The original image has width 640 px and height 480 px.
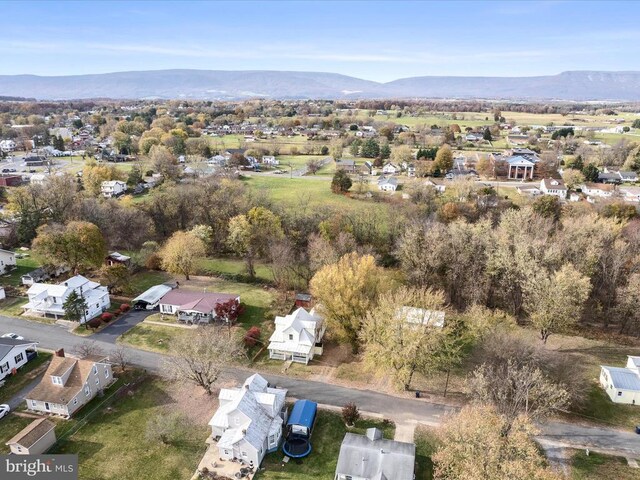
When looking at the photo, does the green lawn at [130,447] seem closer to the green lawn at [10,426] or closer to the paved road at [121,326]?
the green lawn at [10,426]

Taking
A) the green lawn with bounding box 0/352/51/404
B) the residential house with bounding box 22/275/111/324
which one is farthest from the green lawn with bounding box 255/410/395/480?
the residential house with bounding box 22/275/111/324

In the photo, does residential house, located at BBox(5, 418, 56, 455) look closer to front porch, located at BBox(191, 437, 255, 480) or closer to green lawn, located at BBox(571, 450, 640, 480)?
front porch, located at BBox(191, 437, 255, 480)

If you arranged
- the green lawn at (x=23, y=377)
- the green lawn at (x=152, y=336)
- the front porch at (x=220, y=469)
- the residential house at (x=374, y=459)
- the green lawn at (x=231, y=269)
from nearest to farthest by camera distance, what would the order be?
the residential house at (x=374, y=459) → the front porch at (x=220, y=469) → the green lawn at (x=23, y=377) → the green lawn at (x=152, y=336) → the green lawn at (x=231, y=269)

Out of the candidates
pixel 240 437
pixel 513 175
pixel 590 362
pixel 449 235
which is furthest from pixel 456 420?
pixel 513 175

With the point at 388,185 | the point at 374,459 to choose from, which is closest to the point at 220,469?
the point at 374,459

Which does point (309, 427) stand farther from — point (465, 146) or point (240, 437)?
point (465, 146)

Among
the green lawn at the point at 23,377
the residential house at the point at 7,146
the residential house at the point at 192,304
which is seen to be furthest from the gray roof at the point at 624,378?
the residential house at the point at 7,146

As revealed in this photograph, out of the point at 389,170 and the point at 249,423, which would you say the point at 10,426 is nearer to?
the point at 249,423

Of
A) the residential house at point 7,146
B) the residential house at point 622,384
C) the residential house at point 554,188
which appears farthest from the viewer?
the residential house at point 7,146
